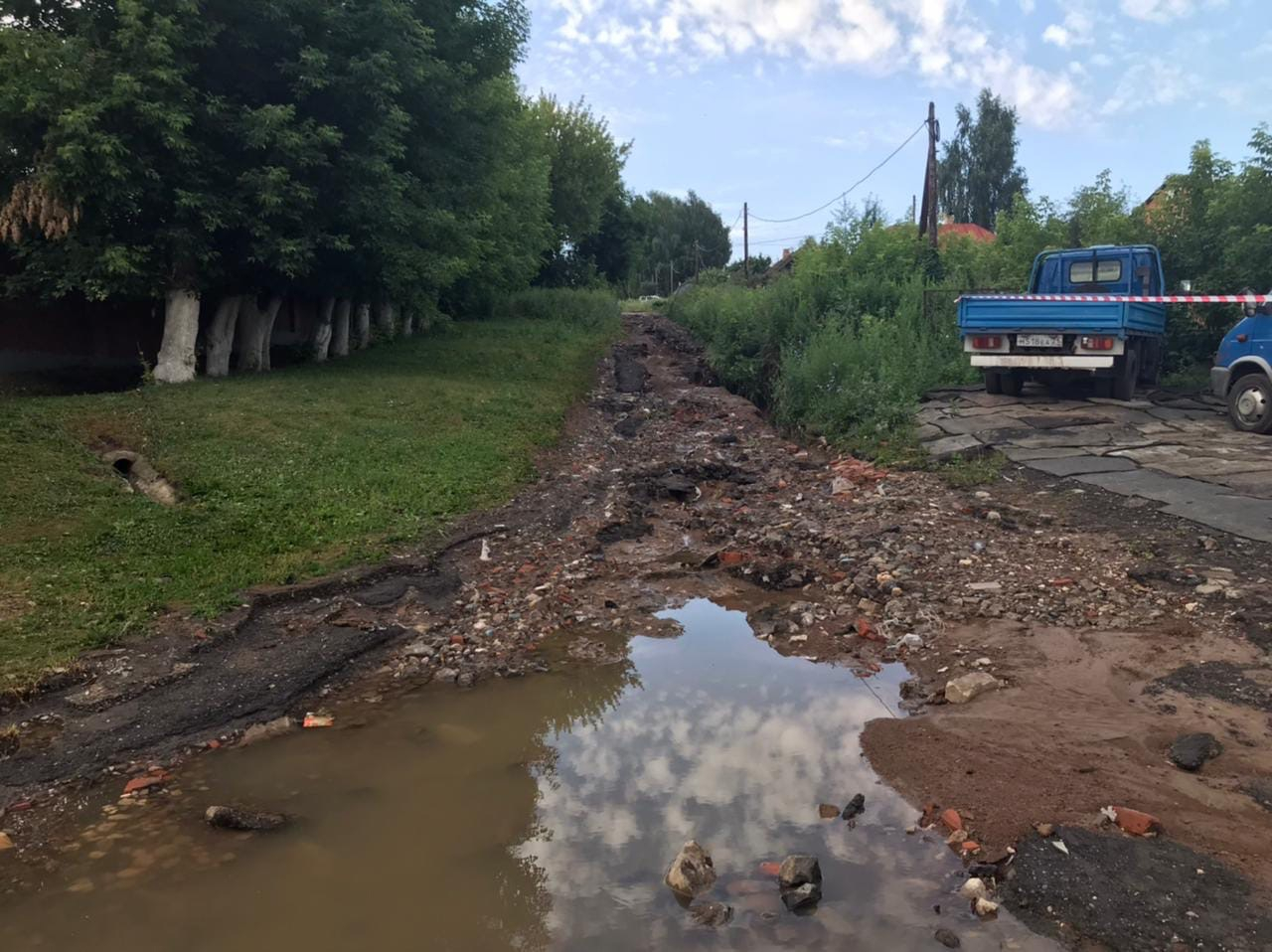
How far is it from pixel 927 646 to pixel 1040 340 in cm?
834

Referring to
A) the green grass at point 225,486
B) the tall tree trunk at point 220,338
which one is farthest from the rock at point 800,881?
the tall tree trunk at point 220,338

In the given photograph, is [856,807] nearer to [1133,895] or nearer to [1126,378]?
[1133,895]

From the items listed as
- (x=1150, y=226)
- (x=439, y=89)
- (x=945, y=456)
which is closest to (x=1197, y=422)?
(x=945, y=456)

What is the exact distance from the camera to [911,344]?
Result: 14523 millimetres

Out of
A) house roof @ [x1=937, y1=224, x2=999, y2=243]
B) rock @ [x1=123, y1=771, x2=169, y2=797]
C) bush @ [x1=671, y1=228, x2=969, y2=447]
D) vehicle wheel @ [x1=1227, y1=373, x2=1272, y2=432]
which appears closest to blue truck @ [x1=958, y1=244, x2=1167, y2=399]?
bush @ [x1=671, y1=228, x2=969, y2=447]

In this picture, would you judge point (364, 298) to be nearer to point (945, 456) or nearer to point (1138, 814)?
point (945, 456)

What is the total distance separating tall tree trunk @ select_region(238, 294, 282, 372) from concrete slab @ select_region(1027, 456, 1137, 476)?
13.3 m

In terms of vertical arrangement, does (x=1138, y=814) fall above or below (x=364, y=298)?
below

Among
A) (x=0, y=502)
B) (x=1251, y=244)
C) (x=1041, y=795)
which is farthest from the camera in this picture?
(x=1251, y=244)

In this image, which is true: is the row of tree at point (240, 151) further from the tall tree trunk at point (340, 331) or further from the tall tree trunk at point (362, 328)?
the tall tree trunk at point (362, 328)

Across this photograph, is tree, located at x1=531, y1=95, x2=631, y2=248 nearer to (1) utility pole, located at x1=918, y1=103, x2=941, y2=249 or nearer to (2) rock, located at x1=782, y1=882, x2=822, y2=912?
(1) utility pole, located at x1=918, y1=103, x2=941, y2=249

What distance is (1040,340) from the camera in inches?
487

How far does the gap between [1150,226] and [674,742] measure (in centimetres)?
1542

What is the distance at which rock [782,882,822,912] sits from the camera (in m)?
3.24
